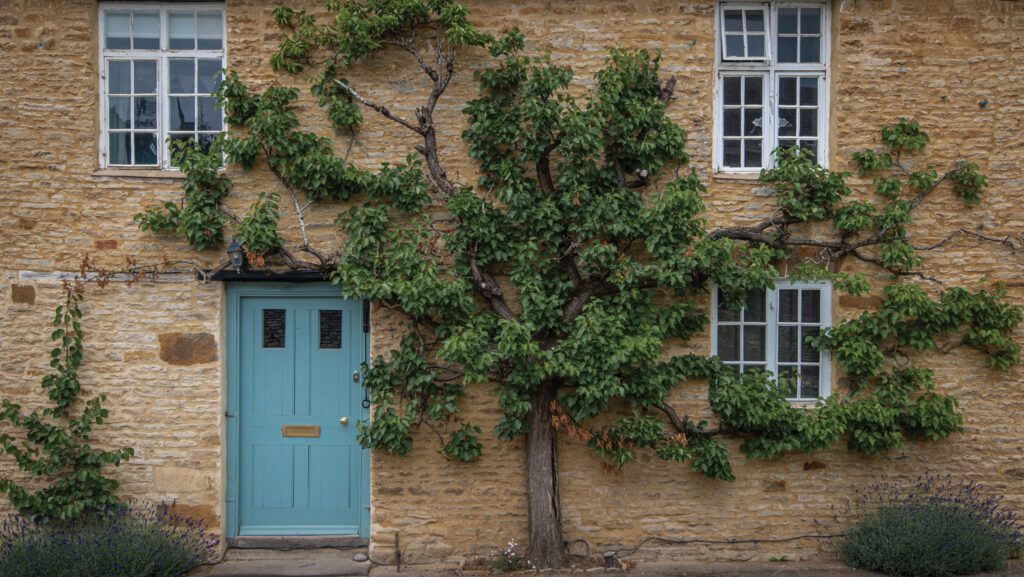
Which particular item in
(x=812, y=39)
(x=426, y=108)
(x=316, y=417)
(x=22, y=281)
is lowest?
(x=316, y=417)

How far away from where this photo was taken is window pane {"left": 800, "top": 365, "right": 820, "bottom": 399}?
605 centimetres

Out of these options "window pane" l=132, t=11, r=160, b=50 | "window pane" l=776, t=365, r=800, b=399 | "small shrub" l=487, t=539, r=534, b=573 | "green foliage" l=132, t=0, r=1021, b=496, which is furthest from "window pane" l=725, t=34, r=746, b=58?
"window pane" l=132, t=11, r=160, b=50

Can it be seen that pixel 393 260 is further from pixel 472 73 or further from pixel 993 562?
pixel 993 562

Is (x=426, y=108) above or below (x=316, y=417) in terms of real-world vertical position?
above

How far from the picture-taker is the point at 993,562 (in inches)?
213

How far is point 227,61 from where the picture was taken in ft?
19.3

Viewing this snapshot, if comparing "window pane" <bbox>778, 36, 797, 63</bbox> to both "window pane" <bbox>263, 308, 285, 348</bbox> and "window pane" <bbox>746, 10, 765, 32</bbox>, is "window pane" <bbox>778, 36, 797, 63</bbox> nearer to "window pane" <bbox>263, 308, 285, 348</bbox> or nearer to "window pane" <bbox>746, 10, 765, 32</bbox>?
"window pane" <bbox>746, 10, 765, 32</bbox>

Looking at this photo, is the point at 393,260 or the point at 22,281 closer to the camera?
the point at 393,260

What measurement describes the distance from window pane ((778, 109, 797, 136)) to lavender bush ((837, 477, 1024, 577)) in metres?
3.29

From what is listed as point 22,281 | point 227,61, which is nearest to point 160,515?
point 22,281

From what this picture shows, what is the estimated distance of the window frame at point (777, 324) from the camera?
5.98 metres

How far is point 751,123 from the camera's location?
241 inches

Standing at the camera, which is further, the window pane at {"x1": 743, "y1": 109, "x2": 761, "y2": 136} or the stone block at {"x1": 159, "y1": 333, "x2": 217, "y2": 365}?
the window pane at {"x1": 743, "y1": 109, "x2": 761, "y2": 136}

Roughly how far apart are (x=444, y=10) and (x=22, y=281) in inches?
171
